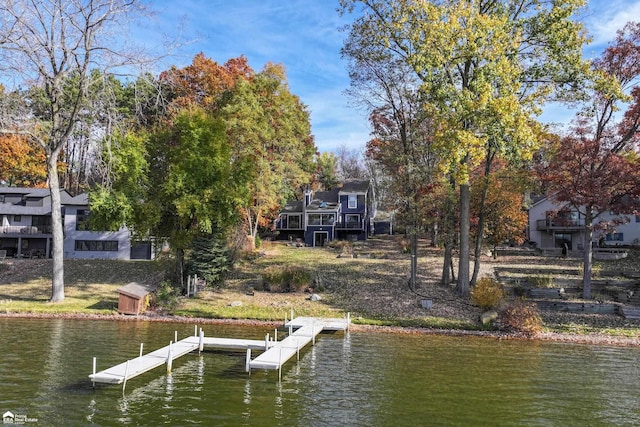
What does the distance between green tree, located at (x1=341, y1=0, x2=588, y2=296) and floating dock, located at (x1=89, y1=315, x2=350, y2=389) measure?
9.68 meters

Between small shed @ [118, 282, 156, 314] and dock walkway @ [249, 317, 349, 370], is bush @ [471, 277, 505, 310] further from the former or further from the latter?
small shed @ [118, 282, 156, 314]

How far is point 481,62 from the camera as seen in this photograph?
82.1 feet

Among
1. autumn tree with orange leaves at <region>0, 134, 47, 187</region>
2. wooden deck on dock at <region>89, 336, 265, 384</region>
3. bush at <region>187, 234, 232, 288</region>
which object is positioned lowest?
wooden deck on dock at <region>89, 336, 265, 384</region>

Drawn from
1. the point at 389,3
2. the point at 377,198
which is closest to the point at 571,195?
the point at 389,3

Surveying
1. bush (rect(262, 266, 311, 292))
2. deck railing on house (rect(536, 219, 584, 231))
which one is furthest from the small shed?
deck railing on house (rect(536, 219, 584, 231))

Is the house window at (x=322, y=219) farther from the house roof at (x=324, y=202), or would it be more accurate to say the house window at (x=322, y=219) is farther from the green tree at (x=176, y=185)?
the green tree at (x=176, y=185)

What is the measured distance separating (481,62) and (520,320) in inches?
507

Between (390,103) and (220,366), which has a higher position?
(390,103)

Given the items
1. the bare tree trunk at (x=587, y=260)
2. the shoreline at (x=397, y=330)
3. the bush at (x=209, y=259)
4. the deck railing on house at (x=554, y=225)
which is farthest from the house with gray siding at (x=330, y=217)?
the shoreline at (x=397, y=330)

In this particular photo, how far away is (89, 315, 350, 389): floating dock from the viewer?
519 inches

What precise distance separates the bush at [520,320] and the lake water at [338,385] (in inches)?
51.2

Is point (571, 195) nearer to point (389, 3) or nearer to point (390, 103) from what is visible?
point (390, 103)

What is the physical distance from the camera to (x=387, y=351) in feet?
59.2

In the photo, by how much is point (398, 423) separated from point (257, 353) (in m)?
7.73
